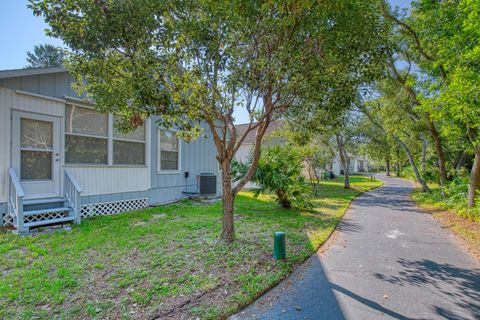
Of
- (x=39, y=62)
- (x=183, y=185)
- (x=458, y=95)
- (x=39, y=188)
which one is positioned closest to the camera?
(x=458, y=95)

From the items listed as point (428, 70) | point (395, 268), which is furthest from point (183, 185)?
point (428, 70)

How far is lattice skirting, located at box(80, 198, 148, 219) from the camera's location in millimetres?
7602

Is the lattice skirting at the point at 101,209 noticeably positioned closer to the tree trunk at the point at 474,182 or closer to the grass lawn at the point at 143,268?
the grass lawn at the point at 143,268

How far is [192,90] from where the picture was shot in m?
4.52

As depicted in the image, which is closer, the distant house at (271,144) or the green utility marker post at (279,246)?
the green utility marker post at (279,246)

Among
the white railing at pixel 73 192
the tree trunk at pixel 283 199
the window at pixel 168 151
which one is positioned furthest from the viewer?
the window at pixel 168 151

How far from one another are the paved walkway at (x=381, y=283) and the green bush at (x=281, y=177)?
107 inches

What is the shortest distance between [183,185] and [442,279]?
8.72 m

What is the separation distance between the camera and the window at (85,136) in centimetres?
729

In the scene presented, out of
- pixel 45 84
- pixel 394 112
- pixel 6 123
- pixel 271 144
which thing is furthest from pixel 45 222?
pixel 271 144

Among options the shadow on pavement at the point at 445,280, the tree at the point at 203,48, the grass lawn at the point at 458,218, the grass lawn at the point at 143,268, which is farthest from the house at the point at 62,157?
the grass lawn at the point at 458,218

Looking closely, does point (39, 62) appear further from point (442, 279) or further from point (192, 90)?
point (442, 279)

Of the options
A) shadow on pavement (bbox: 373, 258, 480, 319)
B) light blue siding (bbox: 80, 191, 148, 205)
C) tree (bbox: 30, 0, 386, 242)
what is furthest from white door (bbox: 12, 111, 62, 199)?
shadow on pavement (bbox: 373, 258, 480, 319)

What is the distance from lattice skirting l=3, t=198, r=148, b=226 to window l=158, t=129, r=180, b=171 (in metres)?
1.53
